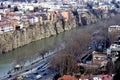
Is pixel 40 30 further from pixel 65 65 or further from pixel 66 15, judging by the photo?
pixel 65 65

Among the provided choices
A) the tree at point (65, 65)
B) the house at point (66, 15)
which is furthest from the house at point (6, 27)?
the tree at point (65, 65)

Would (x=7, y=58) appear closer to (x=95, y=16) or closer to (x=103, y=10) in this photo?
(x=95, y=16)

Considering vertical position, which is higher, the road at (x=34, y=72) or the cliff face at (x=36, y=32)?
the road at (x=34, y=72)

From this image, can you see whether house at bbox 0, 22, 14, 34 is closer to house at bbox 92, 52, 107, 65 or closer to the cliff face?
the cliff face

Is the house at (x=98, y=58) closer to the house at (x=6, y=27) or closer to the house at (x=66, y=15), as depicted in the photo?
the house at (x=6, y=27)

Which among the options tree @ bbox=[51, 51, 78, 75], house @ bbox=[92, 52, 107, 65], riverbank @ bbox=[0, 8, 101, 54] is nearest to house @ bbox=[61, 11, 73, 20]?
riverbank @ bbox=[0, 8, 101, 54]

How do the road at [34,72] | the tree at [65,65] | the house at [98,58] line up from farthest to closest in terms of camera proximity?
the house at [98,58] < the road at [34,72] < the tree at [65,65]

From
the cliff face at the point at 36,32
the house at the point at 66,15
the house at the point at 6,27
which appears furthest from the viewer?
the house at the point at 66,15

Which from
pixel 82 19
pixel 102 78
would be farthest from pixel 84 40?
pixel 82 19

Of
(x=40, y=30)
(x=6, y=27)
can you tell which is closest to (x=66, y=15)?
(x=40, y=30)
